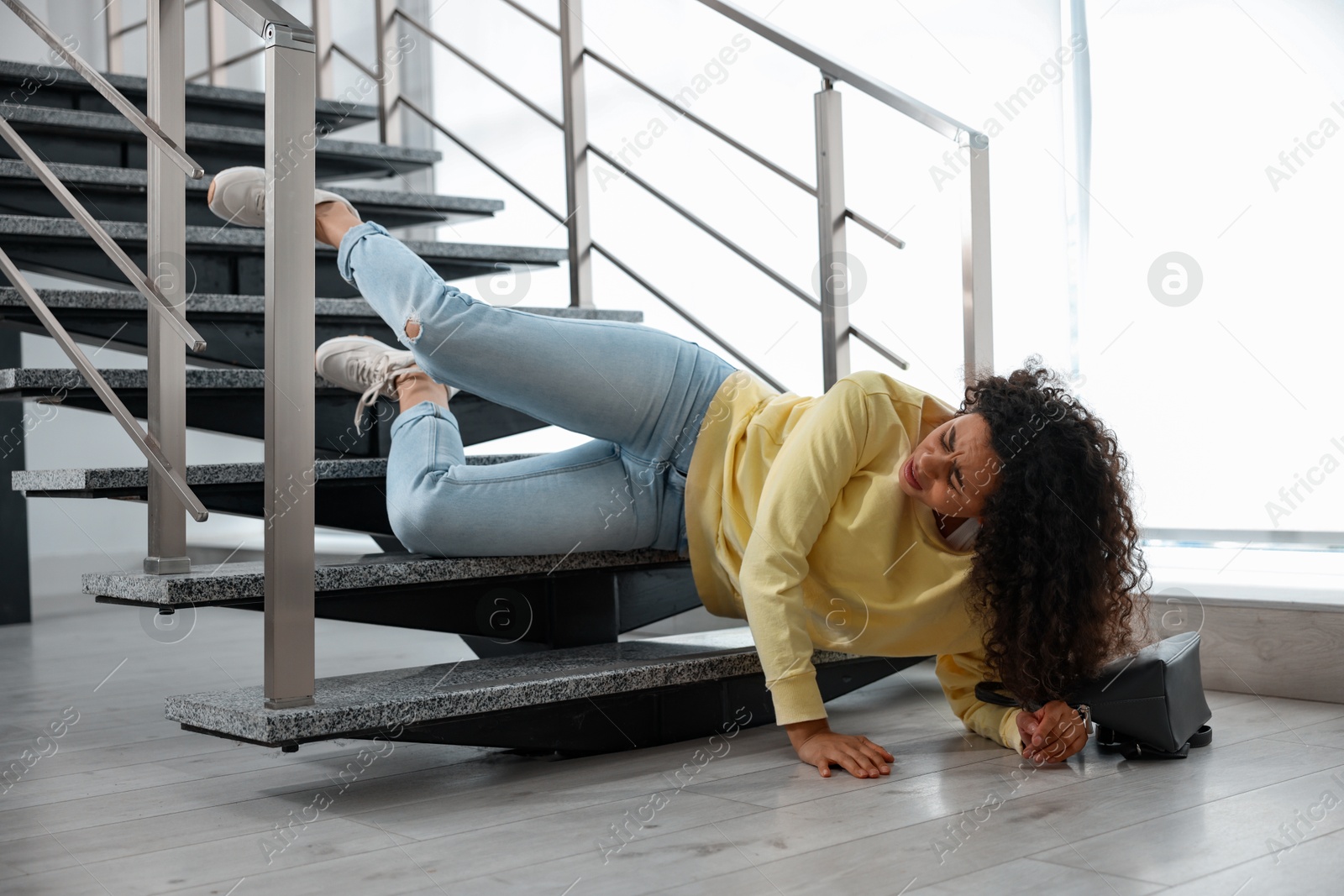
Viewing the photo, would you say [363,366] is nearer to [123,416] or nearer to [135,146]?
[123,416]

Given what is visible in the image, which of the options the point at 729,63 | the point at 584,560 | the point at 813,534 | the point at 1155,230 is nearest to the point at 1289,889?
the point at 813,534

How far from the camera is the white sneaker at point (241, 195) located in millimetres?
1539

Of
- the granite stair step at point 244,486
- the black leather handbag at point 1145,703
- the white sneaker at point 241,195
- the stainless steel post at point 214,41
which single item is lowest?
the black leather handbag at point 1145,703

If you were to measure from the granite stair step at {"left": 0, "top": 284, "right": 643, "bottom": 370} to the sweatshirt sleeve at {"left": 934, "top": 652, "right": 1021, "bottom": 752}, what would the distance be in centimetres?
76

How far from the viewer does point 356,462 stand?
5.28 feet

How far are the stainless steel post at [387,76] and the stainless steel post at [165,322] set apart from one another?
1311 mm

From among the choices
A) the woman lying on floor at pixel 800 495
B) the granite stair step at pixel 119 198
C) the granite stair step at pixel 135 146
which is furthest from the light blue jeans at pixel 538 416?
the granite stair step at pixel 135 146

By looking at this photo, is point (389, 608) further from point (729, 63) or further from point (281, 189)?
point (729, 63)

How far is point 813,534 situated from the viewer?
1373mm

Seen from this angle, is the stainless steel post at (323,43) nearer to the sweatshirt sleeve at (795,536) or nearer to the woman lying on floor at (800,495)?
the woman lying on floor at (800,495)

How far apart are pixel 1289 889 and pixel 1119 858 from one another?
0.43 ft

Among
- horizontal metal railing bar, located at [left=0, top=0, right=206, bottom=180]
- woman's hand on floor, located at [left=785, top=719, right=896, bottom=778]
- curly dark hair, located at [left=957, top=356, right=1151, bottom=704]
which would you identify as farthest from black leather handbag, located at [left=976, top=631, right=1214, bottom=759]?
horizontal metal railing bar, located at [left=0, top=0, right=206, bottom=180]

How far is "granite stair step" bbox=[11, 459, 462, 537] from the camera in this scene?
143 cm

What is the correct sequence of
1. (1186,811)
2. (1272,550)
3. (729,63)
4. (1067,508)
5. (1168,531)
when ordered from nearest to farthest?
(1186,811), (1067,508), (1272,550), (1168,531), (729,63)
